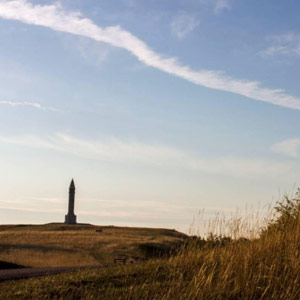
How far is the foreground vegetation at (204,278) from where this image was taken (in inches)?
500

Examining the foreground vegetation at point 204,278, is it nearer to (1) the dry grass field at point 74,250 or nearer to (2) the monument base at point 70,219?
(1) the dry grass field at point 74,250

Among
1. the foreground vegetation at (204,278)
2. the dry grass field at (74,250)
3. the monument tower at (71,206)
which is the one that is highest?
the monument tower at (71,206)

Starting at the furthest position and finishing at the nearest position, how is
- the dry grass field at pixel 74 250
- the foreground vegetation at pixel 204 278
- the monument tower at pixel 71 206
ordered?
the monument tower at pixel 71 206 < the dry grass field at pixel 74 250 < the foreground vegetation at pixel 204 278

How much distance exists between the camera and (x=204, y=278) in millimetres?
13242

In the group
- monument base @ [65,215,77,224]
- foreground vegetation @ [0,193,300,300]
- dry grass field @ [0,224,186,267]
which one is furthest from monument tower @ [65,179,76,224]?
foreground vegetation @ [0,193,300,300]

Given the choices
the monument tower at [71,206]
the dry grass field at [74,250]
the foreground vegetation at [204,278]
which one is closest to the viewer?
the foreground vegetation at [204,278]

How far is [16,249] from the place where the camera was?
144 ft

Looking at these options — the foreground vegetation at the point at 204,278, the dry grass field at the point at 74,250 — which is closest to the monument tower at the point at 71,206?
the dry grass field at the point at 74,250

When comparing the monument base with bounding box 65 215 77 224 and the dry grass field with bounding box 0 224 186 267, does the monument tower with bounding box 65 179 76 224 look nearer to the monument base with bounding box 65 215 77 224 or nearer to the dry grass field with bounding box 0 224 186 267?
the monument base with bounding box 65 215 77 224

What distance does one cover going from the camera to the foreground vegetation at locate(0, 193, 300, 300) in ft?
41.6

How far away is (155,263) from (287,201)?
→ 681cm

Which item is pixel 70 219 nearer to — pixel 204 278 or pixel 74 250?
pixel 74 250

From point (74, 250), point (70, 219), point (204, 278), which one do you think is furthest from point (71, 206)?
point (204, 278)

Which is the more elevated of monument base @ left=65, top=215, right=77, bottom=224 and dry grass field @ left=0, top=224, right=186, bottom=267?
monument base @ left=65, top=215, right=77, bottom=224
